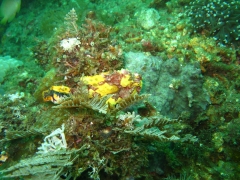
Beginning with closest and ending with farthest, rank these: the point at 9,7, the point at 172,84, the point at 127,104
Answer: the point at 127,104 < the point at 172,84 < the point at 9,7

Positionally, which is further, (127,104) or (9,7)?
(9,7)

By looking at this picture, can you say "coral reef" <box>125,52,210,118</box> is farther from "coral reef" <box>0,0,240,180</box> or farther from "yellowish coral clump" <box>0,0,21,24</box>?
"yellowish coral clump" <box>0,0,21,24</box>

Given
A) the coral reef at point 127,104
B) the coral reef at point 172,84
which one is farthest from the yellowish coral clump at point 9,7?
the coral reef at point 172,84

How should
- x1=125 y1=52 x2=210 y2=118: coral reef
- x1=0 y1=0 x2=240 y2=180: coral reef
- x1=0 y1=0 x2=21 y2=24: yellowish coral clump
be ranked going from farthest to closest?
x1=0 y1=0 x2=21 y2=24: yellowish coral clump, x1=125 y1=52 x2=210 y2=118: coral reef, x1=0 y1=0 x2=240 y2=180: coral reef

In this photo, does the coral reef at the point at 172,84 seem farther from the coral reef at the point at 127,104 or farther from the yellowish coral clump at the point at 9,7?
the yellowish coral clump at the point at 9,7

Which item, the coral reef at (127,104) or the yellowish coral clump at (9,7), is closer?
the coral reef at (127,104)

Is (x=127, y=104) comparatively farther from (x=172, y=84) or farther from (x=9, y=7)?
(x=9, y=7)

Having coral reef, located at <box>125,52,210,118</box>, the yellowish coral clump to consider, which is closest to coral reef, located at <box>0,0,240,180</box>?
coral reef, located at <box>125,52,210,118</box>

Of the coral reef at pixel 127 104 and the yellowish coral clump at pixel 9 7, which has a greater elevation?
the yellowish coral clump at pixel 9 7

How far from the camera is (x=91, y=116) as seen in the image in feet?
8.54

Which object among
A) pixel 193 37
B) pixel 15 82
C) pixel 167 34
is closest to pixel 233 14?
pixel 193 37

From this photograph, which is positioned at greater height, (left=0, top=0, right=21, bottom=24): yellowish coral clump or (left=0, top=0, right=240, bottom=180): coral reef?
(left=0, top=0, right=21, bottom=24): yellowish coral clump

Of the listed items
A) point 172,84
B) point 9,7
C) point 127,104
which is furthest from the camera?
point 9,7

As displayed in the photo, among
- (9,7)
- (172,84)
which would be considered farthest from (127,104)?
(9,7)
